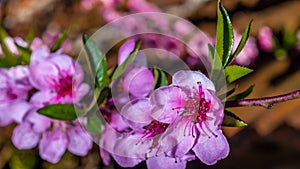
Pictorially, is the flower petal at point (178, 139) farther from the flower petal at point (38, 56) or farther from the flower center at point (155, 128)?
the flower petal at point (38, 56)

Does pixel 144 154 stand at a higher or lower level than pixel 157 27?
higher

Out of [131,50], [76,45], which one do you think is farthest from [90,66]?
[76,45]

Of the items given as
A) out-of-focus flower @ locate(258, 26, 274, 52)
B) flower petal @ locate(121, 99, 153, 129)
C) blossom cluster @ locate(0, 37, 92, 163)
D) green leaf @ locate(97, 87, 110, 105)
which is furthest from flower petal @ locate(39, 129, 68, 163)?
out-of-focus flower @ locate(258, 26, 274, 52)

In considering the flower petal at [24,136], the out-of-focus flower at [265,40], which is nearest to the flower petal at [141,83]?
the flower petal at [24,136]

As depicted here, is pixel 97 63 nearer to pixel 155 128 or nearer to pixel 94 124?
pixel 94 124

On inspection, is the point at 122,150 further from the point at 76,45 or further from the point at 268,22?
the point at 268,22

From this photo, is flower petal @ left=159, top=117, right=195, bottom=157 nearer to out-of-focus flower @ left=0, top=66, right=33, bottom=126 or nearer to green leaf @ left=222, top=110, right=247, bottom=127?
green leaf @ left=222, top=110, right=247, bottom=127
